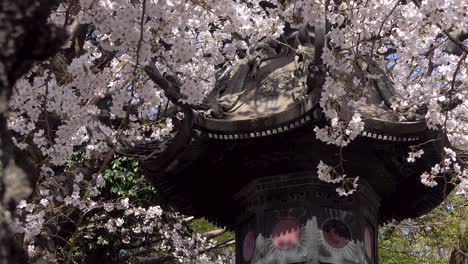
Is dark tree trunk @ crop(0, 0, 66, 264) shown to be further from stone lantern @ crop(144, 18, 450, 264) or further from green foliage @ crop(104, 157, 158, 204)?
green foliage @ crop(104, 157, 158, 204)

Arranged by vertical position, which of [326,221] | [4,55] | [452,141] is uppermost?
[452,141]

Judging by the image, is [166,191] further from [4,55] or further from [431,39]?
[4,55]

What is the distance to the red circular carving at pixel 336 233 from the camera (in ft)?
21.8

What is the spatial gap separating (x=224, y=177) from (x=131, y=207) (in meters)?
5.20

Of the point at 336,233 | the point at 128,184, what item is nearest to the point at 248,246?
the point at 336,233

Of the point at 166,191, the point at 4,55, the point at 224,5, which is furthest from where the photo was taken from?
the point at 166,191

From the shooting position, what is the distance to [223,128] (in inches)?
249

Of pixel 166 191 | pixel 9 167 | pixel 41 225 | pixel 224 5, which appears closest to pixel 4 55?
pixel 9 167

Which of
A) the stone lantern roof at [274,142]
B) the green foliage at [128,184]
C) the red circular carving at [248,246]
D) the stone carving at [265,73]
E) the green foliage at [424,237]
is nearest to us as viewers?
the stone lantern roof at [274,142]

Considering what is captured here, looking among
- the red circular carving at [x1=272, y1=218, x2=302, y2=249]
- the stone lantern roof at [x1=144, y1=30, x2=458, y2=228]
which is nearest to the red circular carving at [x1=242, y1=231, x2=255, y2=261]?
the red circular carving at [x1=272, y1=218, x2=302, y2=249]

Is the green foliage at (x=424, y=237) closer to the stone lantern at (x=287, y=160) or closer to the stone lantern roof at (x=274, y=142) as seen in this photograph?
the stone lantern roof at (x=274, y=142)

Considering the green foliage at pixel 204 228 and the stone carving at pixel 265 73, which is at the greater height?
the green foliage at pixel 204 228

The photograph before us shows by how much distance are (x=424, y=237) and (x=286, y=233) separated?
414 inches

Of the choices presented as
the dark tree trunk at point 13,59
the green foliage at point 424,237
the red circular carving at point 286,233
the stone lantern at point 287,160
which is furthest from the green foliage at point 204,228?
the dark tree trunk at point 13,59
